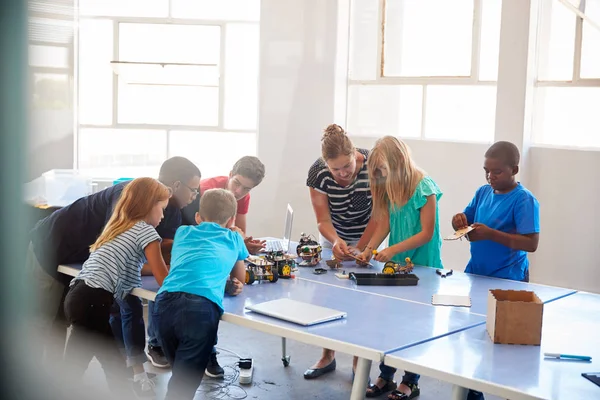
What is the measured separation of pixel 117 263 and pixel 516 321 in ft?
4.78

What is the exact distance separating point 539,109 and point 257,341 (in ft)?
8.79

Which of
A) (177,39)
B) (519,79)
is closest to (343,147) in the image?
(519,79)

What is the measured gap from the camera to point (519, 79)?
4.97 metres

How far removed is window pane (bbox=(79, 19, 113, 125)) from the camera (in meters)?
5.80

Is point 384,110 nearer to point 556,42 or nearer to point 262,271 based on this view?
point 556,42

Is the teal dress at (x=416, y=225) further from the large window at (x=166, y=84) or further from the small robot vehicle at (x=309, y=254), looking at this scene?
the large window at (x=166, y=84)

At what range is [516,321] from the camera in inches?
80.4

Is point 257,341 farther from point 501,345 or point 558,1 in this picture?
point 558,1

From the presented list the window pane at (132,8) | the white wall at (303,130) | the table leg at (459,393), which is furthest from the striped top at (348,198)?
the window pane at (132,8)

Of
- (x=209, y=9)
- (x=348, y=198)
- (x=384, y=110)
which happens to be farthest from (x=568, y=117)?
(x=209, y=9)

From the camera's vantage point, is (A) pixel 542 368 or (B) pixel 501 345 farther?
(B) pixel 501 345

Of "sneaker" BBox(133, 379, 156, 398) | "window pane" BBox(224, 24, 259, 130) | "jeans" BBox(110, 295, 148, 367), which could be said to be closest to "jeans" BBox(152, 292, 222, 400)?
"jeans" BBox(110, 295, 148, 367)

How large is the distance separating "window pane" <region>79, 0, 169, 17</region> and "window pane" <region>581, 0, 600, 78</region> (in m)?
3.26

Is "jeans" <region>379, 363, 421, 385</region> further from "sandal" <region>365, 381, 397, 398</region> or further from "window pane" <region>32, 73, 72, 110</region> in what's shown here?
"window pane" <region>32, 73, 72, 110</region>
